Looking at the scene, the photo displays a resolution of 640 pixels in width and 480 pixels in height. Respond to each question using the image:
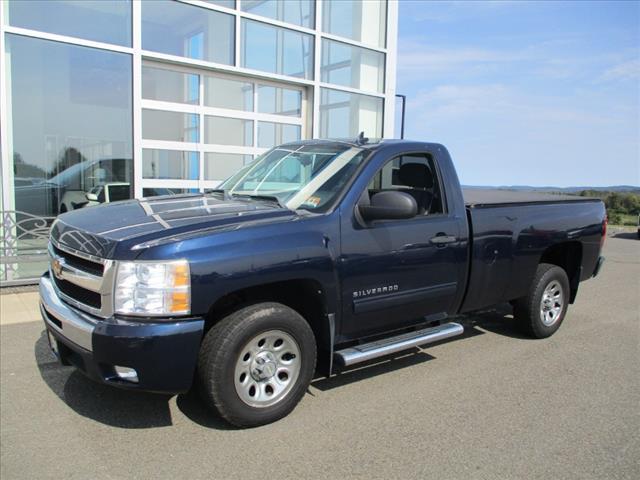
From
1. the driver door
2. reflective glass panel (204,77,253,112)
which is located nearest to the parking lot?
the driver door

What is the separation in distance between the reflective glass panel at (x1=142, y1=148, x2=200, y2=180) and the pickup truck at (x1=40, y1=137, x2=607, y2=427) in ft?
14.0

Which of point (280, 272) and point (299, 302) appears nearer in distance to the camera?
point (280, 272)

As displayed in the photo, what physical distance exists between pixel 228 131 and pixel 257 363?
710 cm

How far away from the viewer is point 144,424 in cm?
380

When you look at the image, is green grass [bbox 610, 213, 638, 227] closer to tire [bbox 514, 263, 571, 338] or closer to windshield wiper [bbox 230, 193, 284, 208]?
tire [bbox 514, 263, 571, 338]

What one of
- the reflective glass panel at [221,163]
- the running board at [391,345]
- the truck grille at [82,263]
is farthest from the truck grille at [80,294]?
the reflective glass panel at [221,163]

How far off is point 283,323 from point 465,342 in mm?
2838

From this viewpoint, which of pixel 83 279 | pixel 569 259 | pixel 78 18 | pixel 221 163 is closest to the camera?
pixel 83 279

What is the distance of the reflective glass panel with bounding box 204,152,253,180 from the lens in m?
9.83

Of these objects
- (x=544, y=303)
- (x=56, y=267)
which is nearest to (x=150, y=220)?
(x=56, y=267)

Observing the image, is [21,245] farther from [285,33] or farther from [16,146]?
[285,33]

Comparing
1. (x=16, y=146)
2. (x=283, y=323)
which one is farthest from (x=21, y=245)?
(x=283, y=323)

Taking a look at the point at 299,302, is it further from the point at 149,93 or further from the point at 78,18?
the point at 78,18

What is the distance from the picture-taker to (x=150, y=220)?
12.4 ft
